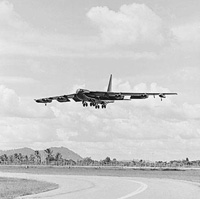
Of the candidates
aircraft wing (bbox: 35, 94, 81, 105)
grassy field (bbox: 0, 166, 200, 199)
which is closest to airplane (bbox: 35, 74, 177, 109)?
aircraft wing (bbox: 35, 94, 81, 105)

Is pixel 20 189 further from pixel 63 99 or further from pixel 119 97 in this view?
pixel 119 97

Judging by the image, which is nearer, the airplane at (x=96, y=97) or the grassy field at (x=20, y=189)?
the grassy field at (x=20, y=189)

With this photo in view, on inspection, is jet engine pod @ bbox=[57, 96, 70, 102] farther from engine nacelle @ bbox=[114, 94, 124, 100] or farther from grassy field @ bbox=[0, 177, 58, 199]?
grassy field @ bbox=[0, 177, 58, 199]

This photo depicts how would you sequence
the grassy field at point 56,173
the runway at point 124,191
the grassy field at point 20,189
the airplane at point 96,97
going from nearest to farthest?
the runway at point 124,191 → the grassy field at point 20,189 → the grassy field at point 56,173 → the airplane at point 96,97

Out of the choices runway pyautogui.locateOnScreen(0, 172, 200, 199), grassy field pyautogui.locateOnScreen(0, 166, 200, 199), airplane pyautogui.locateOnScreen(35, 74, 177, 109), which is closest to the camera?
runway pyautogui.locateOnScreen(0, 172, 200, 199)

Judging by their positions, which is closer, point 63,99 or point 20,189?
point 20,189

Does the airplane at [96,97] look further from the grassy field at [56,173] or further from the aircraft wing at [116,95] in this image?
the grassy field at [56,173]

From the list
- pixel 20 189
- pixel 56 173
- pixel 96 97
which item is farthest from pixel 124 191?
pixel 56 173

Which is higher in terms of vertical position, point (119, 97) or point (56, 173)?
point (119, 97)

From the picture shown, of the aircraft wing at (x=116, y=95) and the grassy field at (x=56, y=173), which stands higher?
the aircraft wing at (x=116, y=95)

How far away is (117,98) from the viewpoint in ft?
189

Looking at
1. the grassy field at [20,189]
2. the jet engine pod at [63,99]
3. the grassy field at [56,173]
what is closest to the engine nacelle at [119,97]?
the jet engine pod at [63,99]

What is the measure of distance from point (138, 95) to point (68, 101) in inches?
345

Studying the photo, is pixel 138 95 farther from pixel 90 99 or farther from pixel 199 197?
pixel 199 197
